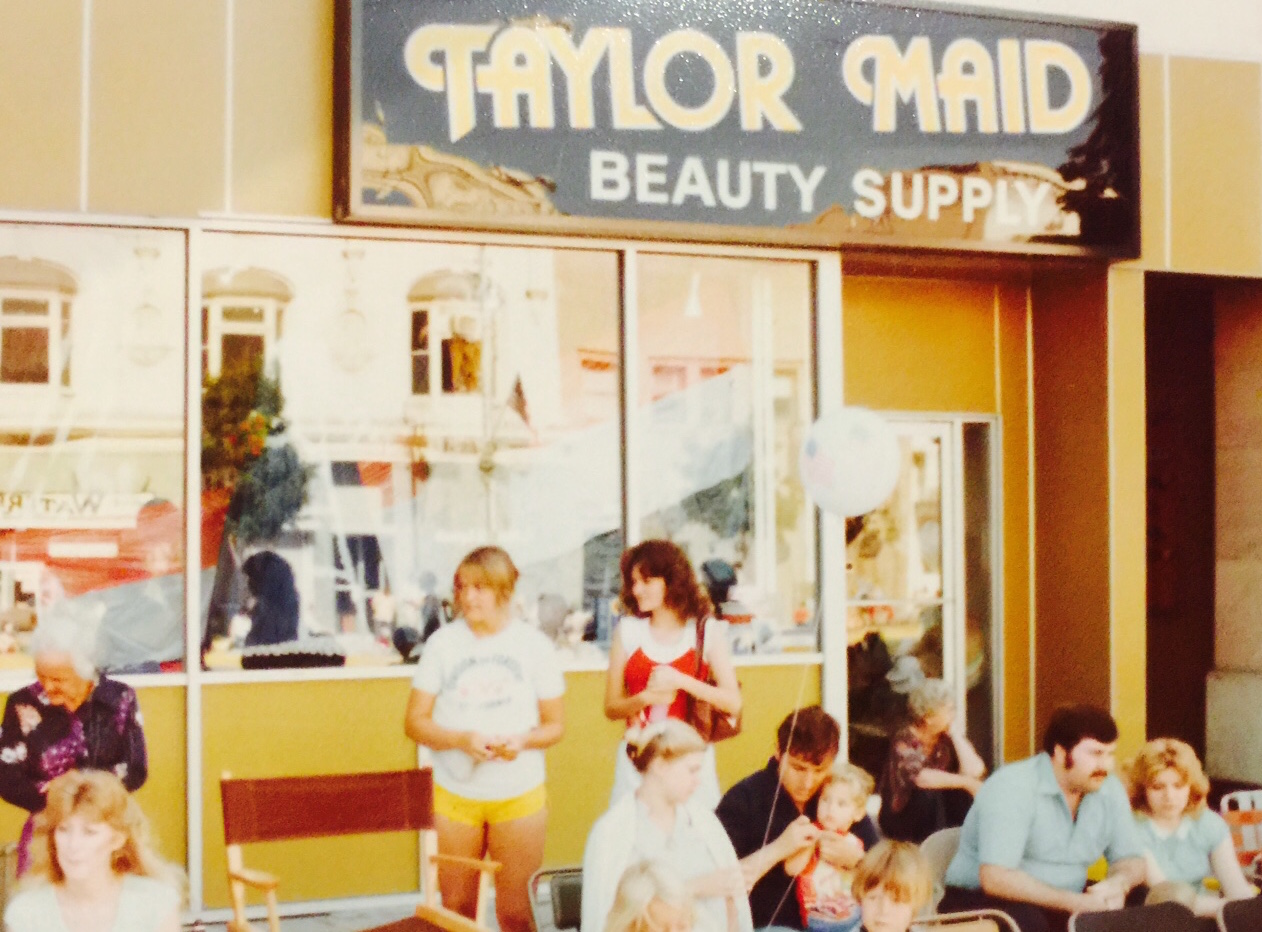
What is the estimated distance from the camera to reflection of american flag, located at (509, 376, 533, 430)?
278 inches

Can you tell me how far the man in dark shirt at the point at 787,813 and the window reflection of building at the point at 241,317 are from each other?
3.16 meters

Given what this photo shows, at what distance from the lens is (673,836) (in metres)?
4.12

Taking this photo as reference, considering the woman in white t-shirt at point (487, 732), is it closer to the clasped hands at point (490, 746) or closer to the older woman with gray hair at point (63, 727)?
the clasped hands at point (490, 746)

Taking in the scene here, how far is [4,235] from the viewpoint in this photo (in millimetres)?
6258

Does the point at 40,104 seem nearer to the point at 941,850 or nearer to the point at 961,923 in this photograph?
the point at 941,850

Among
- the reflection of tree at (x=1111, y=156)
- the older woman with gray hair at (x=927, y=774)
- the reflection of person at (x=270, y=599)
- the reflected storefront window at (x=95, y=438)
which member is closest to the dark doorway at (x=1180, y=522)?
the reflection of tree at (x=1111, y=156)

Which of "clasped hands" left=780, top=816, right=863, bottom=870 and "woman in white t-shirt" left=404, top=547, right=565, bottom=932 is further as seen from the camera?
"woman in white t-shirt" left=404, top=547, right=565, bottom=932

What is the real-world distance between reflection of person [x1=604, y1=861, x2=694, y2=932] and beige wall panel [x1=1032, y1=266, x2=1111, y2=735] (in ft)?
16.0

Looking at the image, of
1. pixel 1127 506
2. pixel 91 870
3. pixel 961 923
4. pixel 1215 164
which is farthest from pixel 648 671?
pixel 1215 164

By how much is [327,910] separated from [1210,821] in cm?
363

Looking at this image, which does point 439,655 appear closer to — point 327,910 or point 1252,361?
point 327,910

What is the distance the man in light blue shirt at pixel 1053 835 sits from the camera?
15.5ft

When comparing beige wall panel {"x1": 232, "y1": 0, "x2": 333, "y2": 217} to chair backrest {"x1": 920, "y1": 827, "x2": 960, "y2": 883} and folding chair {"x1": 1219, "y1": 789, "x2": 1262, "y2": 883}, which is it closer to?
chair backrest {"x1": 920, "y1": 827, "x2": 960, "y2": 883}

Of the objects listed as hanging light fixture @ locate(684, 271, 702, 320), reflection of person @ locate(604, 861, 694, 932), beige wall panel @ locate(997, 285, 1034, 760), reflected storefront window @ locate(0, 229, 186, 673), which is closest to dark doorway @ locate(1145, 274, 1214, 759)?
beige wall panel @ locate(997, 285, 1034, 760)
